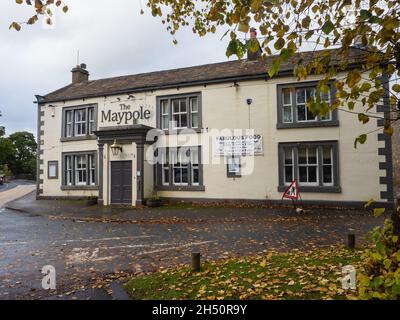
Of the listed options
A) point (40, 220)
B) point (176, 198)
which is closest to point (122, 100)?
point (176, 198)

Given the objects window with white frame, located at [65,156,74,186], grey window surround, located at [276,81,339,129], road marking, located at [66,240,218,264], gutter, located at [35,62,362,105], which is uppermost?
gutter, located at [35,62,362,105]

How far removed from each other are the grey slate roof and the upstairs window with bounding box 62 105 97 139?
0.81m

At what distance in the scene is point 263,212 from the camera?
14109mm

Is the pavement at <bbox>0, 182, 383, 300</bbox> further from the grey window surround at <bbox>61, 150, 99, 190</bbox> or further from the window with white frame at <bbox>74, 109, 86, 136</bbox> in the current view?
the window with white frame at <bbox>74, 109, 86, 136</bbox>

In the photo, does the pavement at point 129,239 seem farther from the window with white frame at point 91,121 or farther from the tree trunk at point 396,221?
the window with white frame at point 91,121

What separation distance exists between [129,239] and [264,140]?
9051mm

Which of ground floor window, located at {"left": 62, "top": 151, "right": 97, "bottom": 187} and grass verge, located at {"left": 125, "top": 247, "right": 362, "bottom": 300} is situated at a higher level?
ground floor window, located at {"left": 62, "top": 151, "right": 97, "bottom": 187}

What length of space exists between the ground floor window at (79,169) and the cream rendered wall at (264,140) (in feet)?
8.39

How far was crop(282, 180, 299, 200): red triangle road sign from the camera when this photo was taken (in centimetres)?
1426

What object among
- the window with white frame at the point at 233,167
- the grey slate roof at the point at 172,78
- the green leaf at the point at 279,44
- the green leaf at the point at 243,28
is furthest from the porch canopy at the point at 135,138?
the green leaf at the point at 243,28

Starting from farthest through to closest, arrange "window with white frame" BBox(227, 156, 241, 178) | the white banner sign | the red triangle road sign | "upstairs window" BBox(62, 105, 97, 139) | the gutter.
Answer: "upstairs window" BBox(62, 105, 97, 139) → "window with white frame" BBox(227, 156, 241, 178) → the white banner sign → the gutter → the red triangle road sign

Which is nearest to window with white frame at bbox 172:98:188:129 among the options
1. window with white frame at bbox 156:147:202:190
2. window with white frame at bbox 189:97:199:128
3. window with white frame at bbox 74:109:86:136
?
window with white frame at bbox 189:97:199:128

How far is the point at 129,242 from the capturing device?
30.5ft

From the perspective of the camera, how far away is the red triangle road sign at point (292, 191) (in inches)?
561
